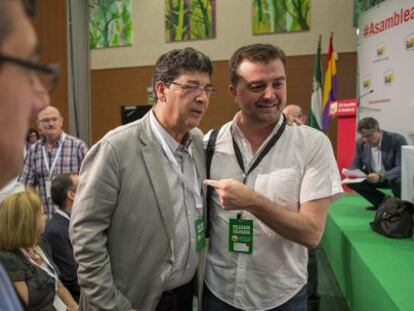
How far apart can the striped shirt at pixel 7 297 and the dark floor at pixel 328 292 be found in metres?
2.40

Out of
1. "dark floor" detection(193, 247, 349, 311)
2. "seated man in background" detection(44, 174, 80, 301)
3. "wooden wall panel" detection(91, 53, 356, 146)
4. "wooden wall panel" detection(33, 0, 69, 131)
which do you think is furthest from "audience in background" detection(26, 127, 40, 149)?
"dark floor" detection(193, 247, 349, 311)

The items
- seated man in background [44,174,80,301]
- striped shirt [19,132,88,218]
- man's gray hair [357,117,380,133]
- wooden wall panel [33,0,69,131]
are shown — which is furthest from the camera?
wooden wall panel [33,0,69,131]

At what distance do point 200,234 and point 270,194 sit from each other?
0.32m

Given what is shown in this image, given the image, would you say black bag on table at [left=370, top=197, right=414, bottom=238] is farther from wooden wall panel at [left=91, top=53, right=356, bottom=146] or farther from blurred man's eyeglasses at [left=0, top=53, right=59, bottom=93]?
wooden wall panel at [left=91, top=53, right=356, bottom=146]

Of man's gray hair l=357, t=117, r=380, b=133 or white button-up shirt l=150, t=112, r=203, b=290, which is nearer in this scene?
white button-up shirt l=150, t=112, r=203, b=290

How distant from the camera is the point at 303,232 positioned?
4.70 ft

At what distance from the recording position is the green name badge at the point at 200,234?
1522mm

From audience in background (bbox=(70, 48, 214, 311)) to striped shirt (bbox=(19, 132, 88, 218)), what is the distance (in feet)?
7.73

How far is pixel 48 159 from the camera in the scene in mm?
3656

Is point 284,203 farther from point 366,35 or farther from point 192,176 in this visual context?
point 366,35

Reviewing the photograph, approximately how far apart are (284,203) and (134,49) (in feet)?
24.2

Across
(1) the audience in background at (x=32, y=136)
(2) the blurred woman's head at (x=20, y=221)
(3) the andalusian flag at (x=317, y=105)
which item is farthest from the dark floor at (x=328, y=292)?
(1) the audience in background at (x=32, y=136)

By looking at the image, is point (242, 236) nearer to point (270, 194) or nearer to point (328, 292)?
point (270, 194)

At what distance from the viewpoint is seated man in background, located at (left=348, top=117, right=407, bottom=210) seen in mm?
3746
